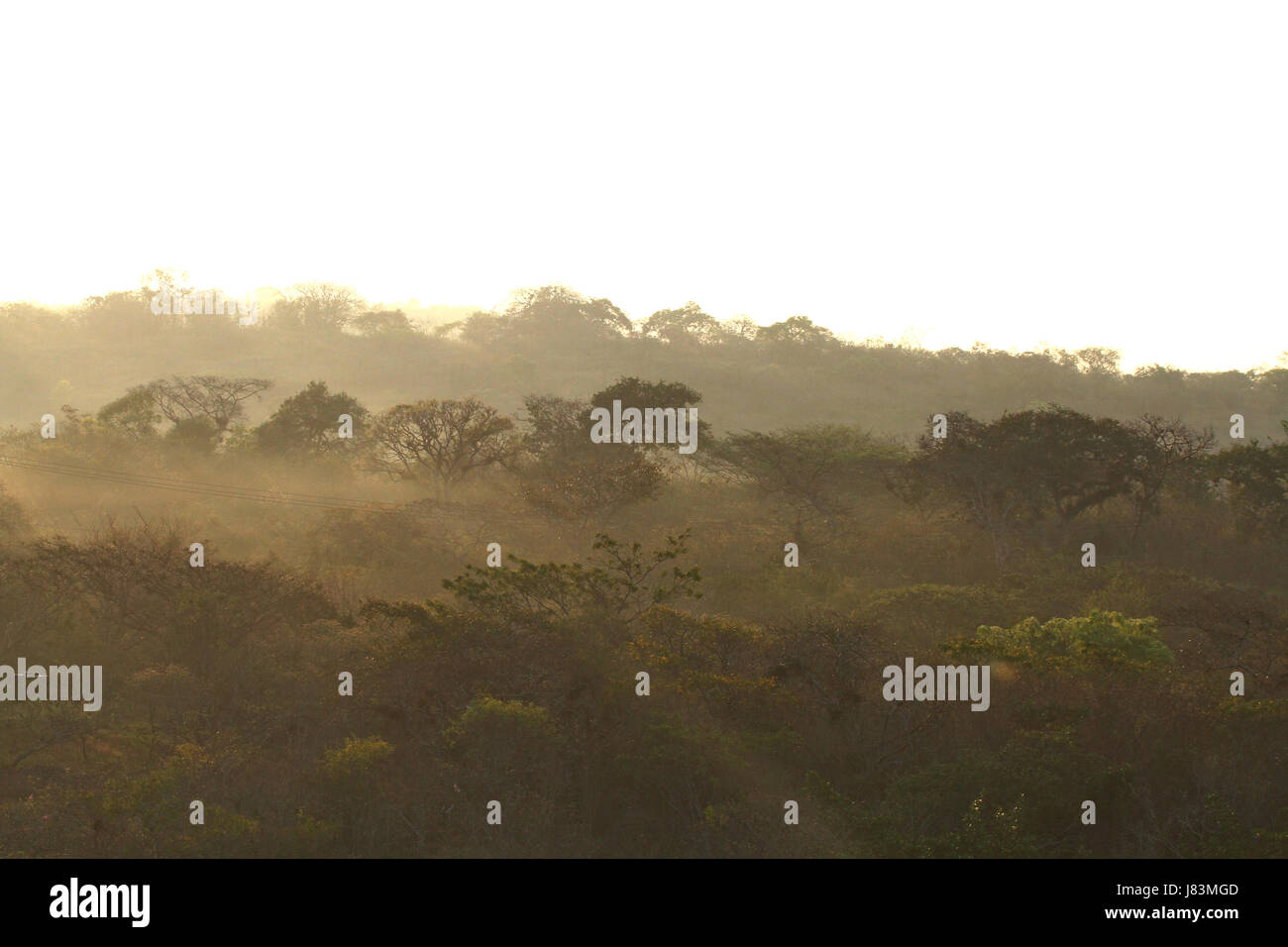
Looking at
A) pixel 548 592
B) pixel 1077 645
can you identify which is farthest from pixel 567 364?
pixel 1077 645

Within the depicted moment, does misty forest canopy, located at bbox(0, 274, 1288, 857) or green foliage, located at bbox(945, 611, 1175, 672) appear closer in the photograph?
misty forest canopy, located at bbox(0, 274, 1288, 857)

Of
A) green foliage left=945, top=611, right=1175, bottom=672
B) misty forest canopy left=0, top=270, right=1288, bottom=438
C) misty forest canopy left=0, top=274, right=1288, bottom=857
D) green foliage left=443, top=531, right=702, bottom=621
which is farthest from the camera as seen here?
misty forest canopy left=0, top=270, right=1288, bottom=438

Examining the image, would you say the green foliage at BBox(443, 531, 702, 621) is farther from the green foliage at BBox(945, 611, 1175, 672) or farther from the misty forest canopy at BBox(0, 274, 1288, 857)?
the green foliage at BBox(945, 611, 1175, 672)

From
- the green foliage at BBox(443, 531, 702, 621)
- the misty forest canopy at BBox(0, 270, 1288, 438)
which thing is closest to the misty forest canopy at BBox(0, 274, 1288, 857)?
the green foliage at BBox(443, 531, 702, 621)

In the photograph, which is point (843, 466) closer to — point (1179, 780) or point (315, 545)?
point (315, 545)

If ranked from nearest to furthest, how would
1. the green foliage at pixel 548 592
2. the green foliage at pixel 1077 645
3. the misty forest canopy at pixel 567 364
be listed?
the green foliage at pixel 1077 645 → the green foliage at pixel 548 592 → the misty forest canopy at pixel 567 364

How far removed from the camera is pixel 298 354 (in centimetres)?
5203

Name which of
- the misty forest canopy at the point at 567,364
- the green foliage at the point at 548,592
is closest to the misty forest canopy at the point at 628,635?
the green foliage at the point at 548,592

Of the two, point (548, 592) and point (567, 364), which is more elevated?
point (567, 364)

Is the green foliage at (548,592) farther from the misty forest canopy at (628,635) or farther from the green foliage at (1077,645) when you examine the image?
the green foliage at (1077,645)

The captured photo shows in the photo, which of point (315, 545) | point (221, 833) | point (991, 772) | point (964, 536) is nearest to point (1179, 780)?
point (991, 772)

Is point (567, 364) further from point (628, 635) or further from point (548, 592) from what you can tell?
point (628, 635)

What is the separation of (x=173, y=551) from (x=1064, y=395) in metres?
44.6

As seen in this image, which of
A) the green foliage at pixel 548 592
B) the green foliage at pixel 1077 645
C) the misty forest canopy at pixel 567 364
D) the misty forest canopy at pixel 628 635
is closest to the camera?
the misty forest canopy at pixel 628 635
